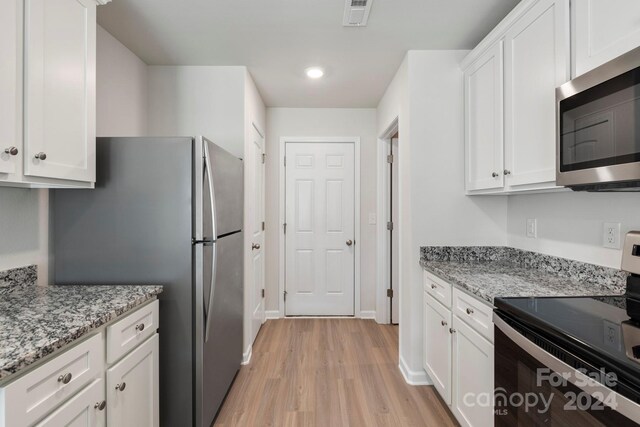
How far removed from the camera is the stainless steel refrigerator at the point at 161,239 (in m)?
1.64

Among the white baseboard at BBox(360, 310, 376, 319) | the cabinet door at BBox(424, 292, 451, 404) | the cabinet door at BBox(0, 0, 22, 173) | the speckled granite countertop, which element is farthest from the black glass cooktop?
the white baseboard at BBox(360, 310, 376, 319)

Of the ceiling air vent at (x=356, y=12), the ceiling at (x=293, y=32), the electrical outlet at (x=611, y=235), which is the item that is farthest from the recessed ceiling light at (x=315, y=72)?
the electrical outlet at (x=611, y=235)

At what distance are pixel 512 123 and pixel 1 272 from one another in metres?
2.62

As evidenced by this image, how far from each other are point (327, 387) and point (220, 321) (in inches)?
37.6

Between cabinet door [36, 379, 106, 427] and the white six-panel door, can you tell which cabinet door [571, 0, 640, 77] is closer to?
cabinet door [36, 379, 106, 427]

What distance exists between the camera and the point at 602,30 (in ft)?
3.95

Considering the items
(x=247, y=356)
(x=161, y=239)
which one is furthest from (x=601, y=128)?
(x=247, y=356)

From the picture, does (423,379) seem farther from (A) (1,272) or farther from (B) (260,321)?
(A) (1,272)

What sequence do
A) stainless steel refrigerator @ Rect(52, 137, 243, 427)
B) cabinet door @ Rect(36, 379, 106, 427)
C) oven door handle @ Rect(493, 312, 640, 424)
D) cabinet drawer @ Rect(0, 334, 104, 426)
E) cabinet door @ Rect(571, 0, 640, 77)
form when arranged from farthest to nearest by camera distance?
stainless steel refrigerator @ Rect(52, 137, 243, 427)
cabinet door @ Rect(571, 0, 640, 77)
cabinet door @ Rect(36, 379, 106, 427)
cabinet drawer @ Rect(0, 334, 104, 426)
oven door handle @ Rect(493, 312, 640, 424)

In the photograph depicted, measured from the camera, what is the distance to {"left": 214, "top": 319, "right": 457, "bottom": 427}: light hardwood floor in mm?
1987

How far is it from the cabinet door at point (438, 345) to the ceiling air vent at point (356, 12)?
1.80 m

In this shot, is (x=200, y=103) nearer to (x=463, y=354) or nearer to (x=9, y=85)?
(x=9, y=85)

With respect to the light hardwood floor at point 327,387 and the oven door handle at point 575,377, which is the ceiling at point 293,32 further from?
the light hardwood floor at point 327,387

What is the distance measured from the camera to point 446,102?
2.32m
